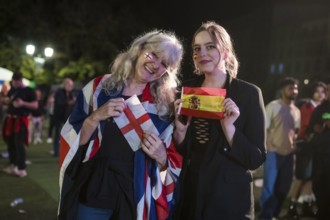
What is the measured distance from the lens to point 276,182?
589 cm

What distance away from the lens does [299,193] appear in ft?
20.5

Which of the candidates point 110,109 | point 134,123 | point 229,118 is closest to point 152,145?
point 134,123

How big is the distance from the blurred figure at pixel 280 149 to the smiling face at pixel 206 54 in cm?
369

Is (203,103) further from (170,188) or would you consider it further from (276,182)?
(276,182)

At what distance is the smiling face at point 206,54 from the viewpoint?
241 cm

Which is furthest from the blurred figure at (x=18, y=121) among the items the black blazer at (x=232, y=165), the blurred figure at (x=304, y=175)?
the black blazer at (x=232, y=165)

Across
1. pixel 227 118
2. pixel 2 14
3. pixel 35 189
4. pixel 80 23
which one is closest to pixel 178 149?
pixel 227 118

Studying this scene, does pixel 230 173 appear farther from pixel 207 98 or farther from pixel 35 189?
pixel 35 189

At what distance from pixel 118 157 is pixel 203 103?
598 mm

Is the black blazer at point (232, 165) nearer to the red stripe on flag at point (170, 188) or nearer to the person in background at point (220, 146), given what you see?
the person in background at point (220, 146)

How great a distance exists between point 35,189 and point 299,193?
430 cm

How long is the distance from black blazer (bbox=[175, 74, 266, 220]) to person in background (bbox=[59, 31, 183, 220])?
0.18 meters

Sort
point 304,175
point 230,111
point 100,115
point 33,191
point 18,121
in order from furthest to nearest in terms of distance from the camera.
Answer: point 18,121, point 33,191, point 304,175, point 100,115, point 230,111

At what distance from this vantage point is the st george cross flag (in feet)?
7.71
